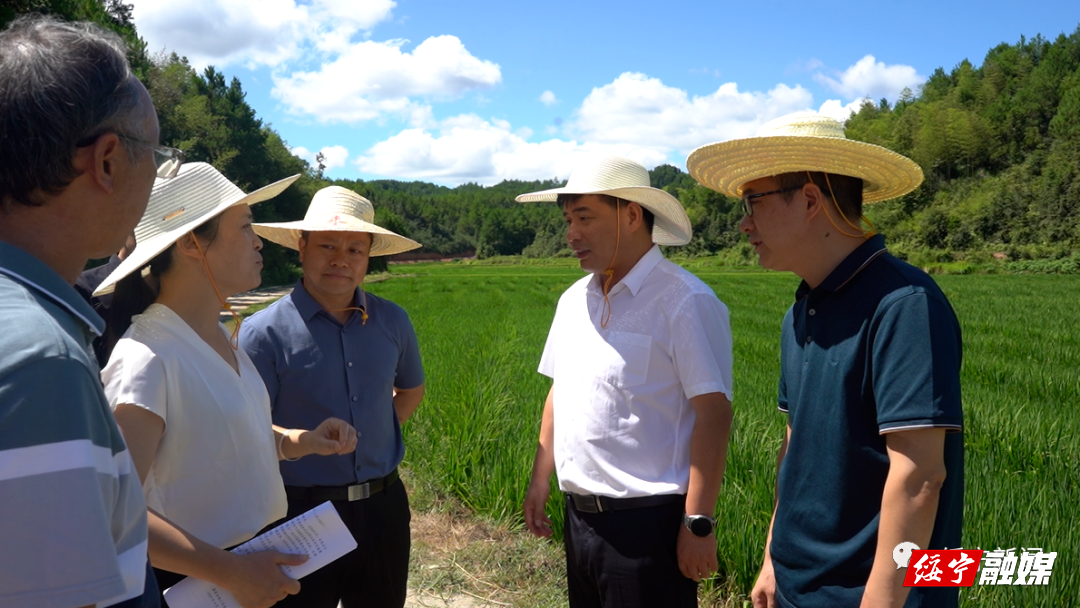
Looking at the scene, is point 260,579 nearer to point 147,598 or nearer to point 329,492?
point 147,598

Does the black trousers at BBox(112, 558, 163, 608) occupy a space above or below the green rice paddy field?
above

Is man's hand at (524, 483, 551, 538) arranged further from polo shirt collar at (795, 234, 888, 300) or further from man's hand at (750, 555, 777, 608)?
polo shirt collar at (795, 234, 888, 300)

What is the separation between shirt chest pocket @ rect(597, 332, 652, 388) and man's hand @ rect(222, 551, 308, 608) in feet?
3.70

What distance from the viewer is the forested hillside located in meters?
45.5

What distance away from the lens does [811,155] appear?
200 centimetres

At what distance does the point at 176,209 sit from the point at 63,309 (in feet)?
3.44

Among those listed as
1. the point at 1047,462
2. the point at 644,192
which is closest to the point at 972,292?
the point at 1047,462

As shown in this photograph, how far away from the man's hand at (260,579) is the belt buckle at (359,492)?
94 centimetres

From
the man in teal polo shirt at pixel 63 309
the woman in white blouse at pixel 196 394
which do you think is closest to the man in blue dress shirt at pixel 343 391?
the woman in white blouse at pixel 196 394

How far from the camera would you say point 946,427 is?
155 cm

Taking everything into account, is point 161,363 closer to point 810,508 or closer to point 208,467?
point 208,467

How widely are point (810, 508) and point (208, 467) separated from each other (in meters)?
1.46

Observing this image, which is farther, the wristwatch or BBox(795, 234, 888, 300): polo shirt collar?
the wristwatch

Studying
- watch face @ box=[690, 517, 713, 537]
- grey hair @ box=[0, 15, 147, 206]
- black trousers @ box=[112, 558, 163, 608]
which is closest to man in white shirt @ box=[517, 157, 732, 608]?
watch face @ box=[690, 517, 713, 537]
